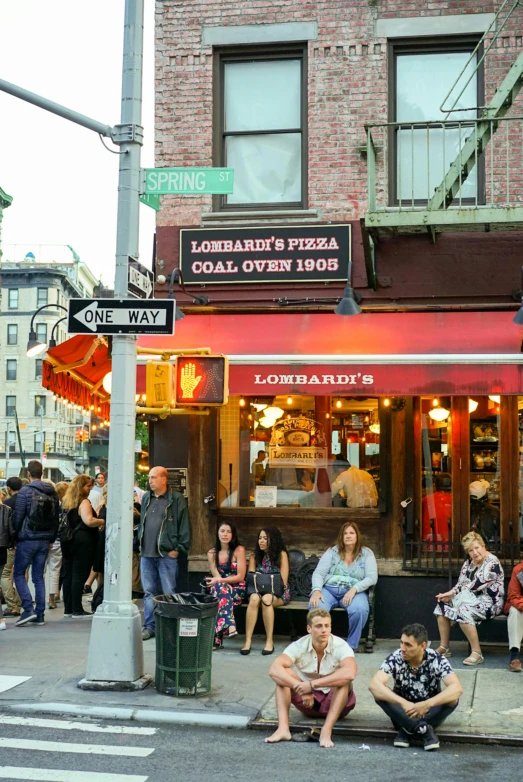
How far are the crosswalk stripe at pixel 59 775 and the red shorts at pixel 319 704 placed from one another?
157 cm

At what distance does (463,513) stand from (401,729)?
4404 mm

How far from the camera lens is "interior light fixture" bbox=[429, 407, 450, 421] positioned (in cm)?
1127

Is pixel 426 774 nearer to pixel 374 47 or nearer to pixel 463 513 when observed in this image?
pixel 463 513

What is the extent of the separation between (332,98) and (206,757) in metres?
7.89

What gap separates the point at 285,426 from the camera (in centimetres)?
1155

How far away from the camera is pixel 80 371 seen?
11.5m

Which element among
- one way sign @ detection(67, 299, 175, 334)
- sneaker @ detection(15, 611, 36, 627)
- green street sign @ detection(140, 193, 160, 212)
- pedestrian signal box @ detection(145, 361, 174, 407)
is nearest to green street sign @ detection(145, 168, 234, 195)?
green street sign @ detection(140, 193, 160, 212)

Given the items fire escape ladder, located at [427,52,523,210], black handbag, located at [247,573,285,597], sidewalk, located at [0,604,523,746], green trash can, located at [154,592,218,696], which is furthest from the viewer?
black handbag, located at [247,573,285,597]

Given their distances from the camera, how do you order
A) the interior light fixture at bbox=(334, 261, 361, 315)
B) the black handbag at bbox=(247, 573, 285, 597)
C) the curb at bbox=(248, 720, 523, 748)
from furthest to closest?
the interior light fixture at bbox=(334, 261, 361, 315)
the black handbag at bbox=(247, 573, 285, 597)
the curb at bbox=(248, 720, 523, 748)

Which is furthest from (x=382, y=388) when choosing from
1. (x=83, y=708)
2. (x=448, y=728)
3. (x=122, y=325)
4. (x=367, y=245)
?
(x=83, y=708)

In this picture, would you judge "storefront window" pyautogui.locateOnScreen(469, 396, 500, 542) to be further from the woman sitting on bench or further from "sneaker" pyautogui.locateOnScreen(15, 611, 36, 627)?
"sneaker" pyautogui.locateOnScreen(15, 611, 36, 627)

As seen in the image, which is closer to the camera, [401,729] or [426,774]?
[426,774]

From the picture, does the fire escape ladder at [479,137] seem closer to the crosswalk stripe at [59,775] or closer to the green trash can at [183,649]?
the green trash can at [183,649]

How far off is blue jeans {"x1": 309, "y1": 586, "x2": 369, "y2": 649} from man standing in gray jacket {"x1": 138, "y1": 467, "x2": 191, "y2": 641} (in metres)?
1.69
